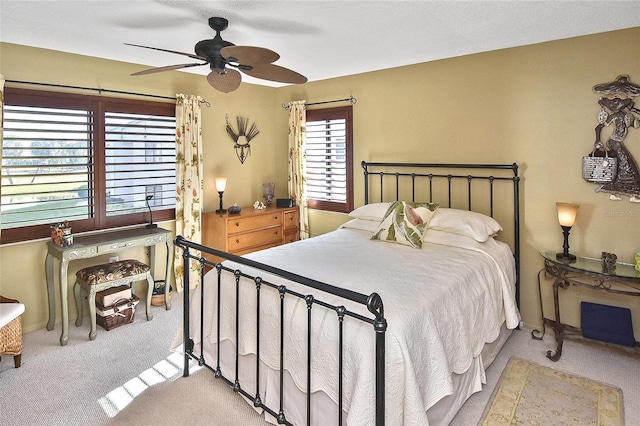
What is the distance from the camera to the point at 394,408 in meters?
1.73

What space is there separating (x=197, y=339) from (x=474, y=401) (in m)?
1.91

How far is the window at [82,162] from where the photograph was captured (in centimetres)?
339

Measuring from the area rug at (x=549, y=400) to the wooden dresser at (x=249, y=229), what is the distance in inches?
118

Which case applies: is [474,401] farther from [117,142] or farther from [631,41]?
[117,142]

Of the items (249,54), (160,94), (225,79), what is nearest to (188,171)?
(160,94)

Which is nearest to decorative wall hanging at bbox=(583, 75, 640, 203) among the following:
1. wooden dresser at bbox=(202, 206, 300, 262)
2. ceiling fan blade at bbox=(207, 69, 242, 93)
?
ceiling fan blade at bbox=(207, 69, 242, 93)

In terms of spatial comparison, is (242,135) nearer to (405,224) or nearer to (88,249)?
(88,249)

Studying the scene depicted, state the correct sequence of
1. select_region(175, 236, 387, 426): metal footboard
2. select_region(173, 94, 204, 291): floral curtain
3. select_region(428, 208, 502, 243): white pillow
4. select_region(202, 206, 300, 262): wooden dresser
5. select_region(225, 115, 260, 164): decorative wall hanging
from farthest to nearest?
select_region(225, 115, 260, 164): decorative wall hanging < select_region(202, 206, 300, 262): wooden dresser < select_region(173, 94, 204, 291): floral curtain < select_region(428, 208, 502, 243): white pillow < select_region(175, 236, 387, 426): metal footboard

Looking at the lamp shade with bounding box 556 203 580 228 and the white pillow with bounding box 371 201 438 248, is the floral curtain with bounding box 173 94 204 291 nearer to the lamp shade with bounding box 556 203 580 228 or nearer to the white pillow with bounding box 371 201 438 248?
the white pillow with bounding box 371 201 438 248

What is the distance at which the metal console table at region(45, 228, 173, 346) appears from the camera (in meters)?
3.28

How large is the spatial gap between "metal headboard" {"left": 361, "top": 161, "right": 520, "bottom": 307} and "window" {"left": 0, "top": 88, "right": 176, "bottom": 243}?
2.38 metres

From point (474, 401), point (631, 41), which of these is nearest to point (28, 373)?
point (474, 401)

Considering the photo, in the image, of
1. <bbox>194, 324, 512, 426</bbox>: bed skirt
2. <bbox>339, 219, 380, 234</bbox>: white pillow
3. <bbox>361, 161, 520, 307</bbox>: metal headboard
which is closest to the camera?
<bbox>194, 324, 512, 426</bbox>: bed skirt

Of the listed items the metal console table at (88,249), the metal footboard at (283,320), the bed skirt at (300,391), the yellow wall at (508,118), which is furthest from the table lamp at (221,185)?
the bed skirt at (300,391)
